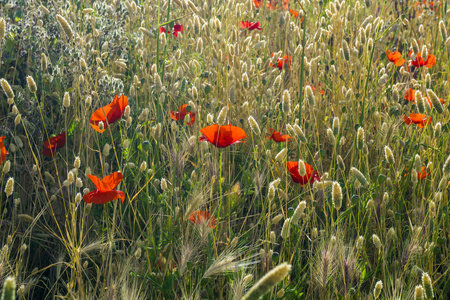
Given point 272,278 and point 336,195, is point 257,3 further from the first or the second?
point 272,278

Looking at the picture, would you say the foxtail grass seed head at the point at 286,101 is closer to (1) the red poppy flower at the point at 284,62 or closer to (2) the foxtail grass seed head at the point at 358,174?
(2) the foxtail grass seed head at the point at 358,174

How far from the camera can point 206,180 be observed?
1490mm

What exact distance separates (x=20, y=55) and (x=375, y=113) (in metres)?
1.52

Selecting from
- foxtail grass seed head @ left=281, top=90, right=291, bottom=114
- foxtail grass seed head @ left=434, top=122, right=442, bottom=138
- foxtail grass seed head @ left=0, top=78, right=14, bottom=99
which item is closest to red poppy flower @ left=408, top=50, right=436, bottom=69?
foxtail grass seed head @ left=434, top=122, right=442, bottom=138

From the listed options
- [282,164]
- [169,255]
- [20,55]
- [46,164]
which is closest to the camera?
[169,255]

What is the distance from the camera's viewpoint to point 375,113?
1.83 m

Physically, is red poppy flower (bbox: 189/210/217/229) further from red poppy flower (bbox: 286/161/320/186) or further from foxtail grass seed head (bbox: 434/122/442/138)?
foxtail grass seed head (bbox: 434/122/442/138)

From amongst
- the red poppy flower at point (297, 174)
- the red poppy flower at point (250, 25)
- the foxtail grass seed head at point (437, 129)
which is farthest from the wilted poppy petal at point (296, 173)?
the red poppy flower at point (250, 25)

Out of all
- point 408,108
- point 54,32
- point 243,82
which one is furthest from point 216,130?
point 54,32

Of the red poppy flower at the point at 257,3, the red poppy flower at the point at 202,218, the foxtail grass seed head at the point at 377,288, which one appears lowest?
the foxtail grass seed head at the point at 377,288

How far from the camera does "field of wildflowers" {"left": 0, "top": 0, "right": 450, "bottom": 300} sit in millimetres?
1154

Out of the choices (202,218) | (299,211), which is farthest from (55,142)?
(299,211)

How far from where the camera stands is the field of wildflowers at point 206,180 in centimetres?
115

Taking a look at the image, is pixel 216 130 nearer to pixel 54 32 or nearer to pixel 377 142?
pixel 377 142
